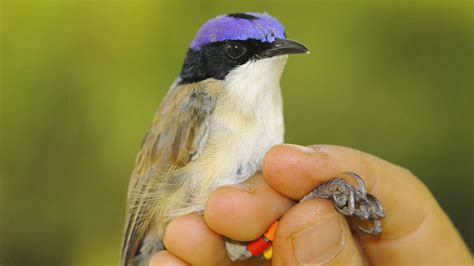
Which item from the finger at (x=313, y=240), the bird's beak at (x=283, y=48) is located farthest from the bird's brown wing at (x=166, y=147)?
the finger at (x=313, y=240)

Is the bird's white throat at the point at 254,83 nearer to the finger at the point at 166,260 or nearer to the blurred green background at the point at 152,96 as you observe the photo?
the finger at the point at 166,260

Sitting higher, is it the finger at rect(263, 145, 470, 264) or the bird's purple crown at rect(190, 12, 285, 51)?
the bird's purple crown at rect(190, 12, 285, 51)

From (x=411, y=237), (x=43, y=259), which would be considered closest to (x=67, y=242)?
(x=43, y=259)

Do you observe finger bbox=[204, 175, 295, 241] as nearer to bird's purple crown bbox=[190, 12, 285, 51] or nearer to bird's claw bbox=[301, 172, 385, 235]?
bird's claw bbox=[301, 172, 385, 235]

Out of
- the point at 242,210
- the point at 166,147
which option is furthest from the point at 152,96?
the point at 242,210

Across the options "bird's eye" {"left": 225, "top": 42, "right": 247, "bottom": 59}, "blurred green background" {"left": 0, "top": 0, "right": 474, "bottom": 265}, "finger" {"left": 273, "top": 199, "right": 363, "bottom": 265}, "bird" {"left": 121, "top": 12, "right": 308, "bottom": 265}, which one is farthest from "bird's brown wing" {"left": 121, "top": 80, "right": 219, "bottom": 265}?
"blurred green background" {"left": 0, "top": 0, "right": 474, "bottom": 265}

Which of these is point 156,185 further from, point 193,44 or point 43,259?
point 43,259
